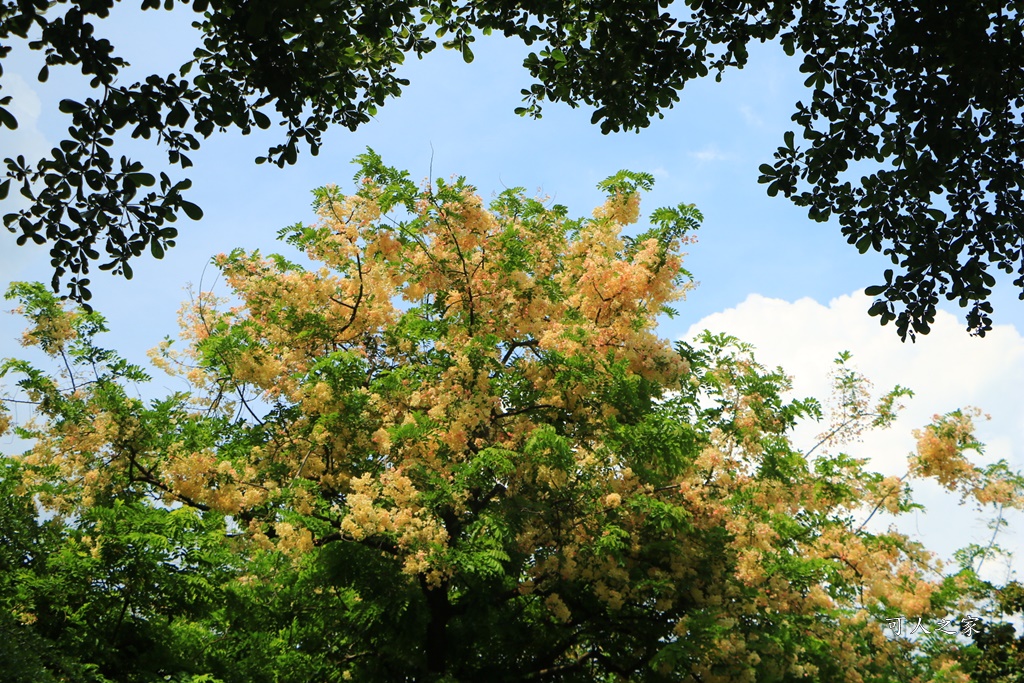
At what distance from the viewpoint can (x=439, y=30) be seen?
873cm

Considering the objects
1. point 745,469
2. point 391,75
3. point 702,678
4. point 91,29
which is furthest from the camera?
point 745,469

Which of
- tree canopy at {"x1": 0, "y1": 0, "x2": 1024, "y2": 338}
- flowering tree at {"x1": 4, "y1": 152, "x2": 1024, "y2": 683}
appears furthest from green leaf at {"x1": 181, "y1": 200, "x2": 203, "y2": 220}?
flowering tree at {"x1": 4, "y1": 152, "x2": 1024, "y2": 683}

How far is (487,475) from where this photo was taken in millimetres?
10289

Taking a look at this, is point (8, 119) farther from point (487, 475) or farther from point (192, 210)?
point (487, 475)

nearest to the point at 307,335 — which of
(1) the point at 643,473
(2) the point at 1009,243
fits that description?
(1) the point at 643,473

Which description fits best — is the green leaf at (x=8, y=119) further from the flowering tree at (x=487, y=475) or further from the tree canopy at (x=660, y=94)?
the flowering tree at (x=487, y=475)

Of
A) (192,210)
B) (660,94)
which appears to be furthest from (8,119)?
(660,94)

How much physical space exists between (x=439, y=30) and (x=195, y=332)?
692 centimetres

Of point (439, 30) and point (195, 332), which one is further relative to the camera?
point (195, 332)

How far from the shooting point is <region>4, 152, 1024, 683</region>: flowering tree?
33.8ft

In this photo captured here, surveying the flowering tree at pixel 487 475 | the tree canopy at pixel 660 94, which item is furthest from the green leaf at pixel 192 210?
the flowering tree at pixel 487 475

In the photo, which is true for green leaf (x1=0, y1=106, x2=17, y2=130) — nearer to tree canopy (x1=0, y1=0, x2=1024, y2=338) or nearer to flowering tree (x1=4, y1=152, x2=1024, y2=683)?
tree canopy (x1=0, y1=0, x2=1024, y2=338)

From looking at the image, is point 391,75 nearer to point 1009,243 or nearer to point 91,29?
point 91,29

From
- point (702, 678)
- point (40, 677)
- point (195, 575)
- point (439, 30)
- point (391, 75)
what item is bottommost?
point (40, 677)
